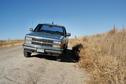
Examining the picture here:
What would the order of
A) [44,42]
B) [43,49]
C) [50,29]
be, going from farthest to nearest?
[50,29] → [44,42] → [43,49]

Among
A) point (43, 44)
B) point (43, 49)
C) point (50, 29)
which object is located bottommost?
point (43, 49)

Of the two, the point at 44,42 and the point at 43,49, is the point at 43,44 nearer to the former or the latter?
the point at 44,42

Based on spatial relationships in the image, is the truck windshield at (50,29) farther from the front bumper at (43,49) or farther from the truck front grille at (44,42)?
the front bumper at (43,49)

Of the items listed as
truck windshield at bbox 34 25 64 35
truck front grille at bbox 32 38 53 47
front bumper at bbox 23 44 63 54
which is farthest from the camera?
Answer: truck windshield at bbox 34 25 64 35

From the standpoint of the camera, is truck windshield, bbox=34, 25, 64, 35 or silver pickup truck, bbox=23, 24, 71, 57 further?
truck windshield, bbox=34, 25, 64, 35

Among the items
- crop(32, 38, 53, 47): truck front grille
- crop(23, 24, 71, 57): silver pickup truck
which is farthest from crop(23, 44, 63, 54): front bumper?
crop(32, 38, 53, 47): truck front grille

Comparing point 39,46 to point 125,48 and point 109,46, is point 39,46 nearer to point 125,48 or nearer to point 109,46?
point 109,46

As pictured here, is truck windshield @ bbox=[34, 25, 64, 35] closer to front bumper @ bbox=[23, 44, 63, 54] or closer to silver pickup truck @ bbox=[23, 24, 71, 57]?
silver pickup truck @ bbox=[23, 24, 71, 57]

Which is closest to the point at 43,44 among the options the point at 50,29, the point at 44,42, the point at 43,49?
the point at 44,42

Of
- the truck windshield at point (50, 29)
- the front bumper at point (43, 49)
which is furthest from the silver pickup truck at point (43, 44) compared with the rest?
the truck windshield at point (50, 29)

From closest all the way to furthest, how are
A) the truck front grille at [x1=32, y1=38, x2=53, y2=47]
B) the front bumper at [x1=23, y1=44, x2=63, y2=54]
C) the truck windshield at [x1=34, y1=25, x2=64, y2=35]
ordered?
1. the front bumper at [x1=23, y1=44, x2=63, y2=54]
2. the truck front grille at [x1=32, y1=38, x2=53, y2=47]
3. the truck windshield at [x1=34, y1=25, x2=64, y2=35]

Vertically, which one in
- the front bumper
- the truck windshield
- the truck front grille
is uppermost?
the truck windshield

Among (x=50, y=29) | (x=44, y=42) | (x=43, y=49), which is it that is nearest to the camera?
(x=43, y=49)

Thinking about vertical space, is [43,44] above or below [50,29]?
below
